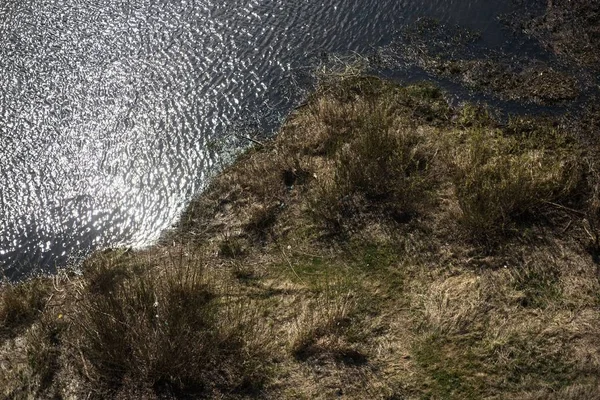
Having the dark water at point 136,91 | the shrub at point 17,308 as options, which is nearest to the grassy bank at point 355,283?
the shrub at point 17,308

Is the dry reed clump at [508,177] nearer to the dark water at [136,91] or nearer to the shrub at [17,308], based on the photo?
the dark water at [136,91]

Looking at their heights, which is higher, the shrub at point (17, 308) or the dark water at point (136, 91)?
the dark water at point (136, 91)

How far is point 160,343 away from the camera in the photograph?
489cm

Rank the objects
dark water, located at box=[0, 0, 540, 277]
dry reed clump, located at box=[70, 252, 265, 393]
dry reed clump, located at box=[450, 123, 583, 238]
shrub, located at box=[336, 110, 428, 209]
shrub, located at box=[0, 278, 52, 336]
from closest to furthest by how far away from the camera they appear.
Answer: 1. dry reed clump, located at box=[70, 252, 265, 393]
2. shrub, located at box=[0, 278, 52, 336]
3. dry reed clump, located at box=[450, 123, 583, 238]
4. shrub, located at box=[336, 110, 428, 209]
5. dark water, located at box=[0, 0, 540, 277]

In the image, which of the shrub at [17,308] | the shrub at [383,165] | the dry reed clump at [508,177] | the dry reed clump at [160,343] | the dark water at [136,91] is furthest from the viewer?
the dark water at [136,91]

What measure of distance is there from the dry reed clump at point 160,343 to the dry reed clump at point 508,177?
2.46 m

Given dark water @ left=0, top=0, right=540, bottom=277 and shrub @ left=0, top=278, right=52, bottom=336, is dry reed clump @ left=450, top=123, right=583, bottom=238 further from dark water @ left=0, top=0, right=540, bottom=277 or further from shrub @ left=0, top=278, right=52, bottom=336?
shrub @ left=0, top=278, right=52, bottom=336

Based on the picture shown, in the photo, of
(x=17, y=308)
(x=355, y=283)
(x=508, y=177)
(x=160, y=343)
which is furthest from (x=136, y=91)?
(x=508, y=177)

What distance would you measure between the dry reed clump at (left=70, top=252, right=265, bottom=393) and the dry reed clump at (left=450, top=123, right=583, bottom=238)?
96.8 inches

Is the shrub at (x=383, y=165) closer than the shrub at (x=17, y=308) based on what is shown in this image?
No

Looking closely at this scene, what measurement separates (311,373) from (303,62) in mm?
4656

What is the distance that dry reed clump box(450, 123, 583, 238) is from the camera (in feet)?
19.9

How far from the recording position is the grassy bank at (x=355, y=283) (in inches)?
199

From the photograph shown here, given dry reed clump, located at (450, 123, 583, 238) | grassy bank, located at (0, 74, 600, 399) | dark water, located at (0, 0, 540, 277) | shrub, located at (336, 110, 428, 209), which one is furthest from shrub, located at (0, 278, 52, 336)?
dry reed clump, located at (450, 123, 583, 238)
